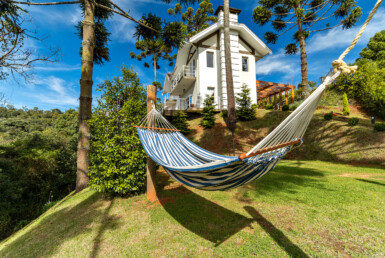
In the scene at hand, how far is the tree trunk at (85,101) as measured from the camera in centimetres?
517

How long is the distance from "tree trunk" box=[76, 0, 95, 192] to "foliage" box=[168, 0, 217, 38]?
1501cm

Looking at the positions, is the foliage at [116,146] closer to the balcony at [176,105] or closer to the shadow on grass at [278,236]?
the shadow on grass at [278,236]

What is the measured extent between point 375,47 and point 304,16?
509 inches

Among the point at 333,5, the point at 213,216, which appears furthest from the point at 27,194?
the point at 333,5

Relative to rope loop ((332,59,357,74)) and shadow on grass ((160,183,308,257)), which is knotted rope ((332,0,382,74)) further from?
shadow on grass ((160,183,308,257))

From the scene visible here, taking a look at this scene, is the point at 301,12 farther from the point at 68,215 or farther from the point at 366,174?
the point at 68,215

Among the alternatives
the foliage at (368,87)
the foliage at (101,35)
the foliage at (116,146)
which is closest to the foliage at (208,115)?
the foliage at (101,35)

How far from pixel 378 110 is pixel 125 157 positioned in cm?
1693

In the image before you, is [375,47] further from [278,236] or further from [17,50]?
[17,50]

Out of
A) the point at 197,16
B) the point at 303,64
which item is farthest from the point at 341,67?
the point at 197,16

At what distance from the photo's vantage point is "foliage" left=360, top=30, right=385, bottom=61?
16234mm

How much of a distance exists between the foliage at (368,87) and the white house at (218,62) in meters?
6.49

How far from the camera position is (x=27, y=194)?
6.72 meters

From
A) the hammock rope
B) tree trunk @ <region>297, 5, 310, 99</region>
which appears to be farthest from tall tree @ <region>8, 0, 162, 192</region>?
tree trunk @ <region>297, 5, 310, 99</region>
